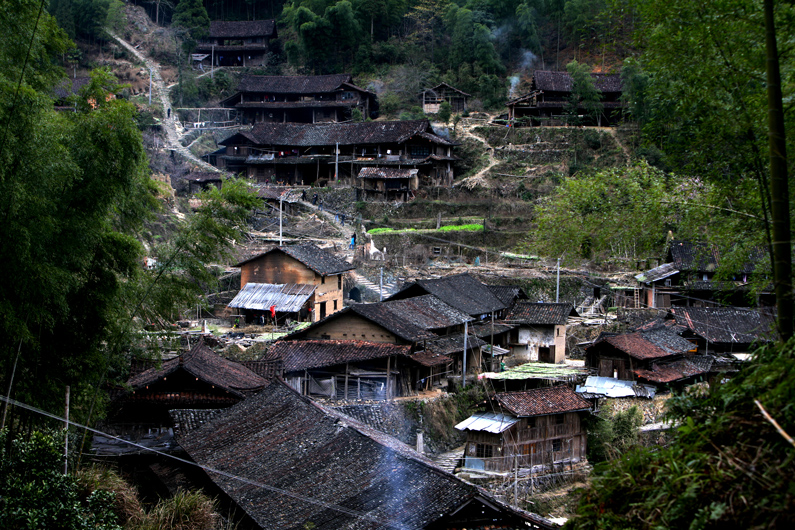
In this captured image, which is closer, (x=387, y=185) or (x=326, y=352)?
(x=326, y=352)

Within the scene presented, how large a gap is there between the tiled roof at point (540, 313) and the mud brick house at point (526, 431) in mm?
8285

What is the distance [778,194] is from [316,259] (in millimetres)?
23802

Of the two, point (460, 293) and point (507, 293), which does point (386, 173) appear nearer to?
point (507, 293)

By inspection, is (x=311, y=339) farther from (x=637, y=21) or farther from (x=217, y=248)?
(x=637, y=21)

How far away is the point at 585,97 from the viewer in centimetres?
4044

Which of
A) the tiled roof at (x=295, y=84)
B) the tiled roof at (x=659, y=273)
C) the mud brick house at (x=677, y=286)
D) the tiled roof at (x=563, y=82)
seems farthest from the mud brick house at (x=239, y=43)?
the mud brick house at (x=677, y=286)

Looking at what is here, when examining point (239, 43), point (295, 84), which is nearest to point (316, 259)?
point (295, 84)

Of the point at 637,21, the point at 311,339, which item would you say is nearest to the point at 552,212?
the point at 637,21

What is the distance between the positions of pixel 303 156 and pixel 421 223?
31.7ft

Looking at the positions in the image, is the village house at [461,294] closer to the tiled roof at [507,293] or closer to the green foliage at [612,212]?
the tiled roof at [507,293]

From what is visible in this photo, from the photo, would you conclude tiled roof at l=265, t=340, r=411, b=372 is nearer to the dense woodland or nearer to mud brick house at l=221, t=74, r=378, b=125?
the dense woodland

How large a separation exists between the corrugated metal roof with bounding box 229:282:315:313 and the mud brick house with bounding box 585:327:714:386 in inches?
441

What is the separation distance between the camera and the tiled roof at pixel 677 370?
20.6m

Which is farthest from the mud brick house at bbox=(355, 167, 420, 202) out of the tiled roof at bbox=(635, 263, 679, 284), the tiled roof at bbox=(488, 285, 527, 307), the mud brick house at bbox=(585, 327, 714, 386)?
the mud brick house at bbox=(585, 327, 714, 386)
